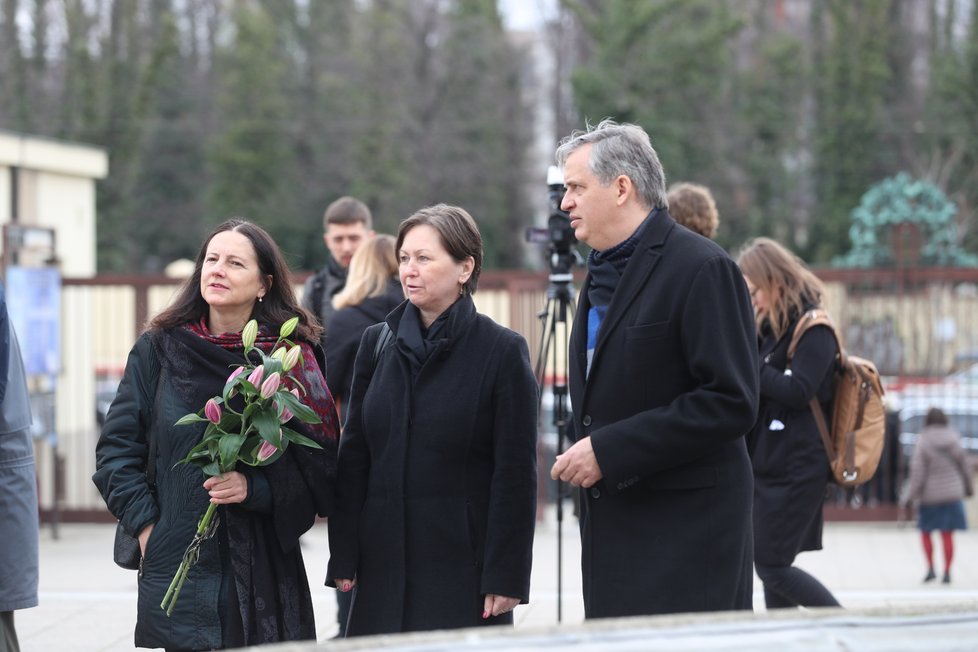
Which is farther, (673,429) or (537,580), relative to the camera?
(537,580)

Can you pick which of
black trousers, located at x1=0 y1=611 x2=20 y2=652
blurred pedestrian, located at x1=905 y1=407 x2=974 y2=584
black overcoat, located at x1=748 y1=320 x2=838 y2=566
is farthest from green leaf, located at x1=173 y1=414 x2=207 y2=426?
blurred pedestrian, located at x1=905 y1=407 x2=974 y2=584

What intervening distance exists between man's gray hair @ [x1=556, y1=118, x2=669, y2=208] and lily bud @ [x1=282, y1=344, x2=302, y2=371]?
0.97m

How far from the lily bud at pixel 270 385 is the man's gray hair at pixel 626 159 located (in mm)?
1068

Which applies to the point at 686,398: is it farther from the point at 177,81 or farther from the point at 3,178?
the point at 177,81

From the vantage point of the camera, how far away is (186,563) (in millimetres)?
3828

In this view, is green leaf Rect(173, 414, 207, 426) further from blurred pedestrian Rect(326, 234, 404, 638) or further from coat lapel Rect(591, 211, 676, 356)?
blurred pedestrian Rect(326, 234, 404, 638)

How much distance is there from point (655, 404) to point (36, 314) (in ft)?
27.2

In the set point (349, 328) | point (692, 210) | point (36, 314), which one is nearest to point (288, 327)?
point (349, 328)

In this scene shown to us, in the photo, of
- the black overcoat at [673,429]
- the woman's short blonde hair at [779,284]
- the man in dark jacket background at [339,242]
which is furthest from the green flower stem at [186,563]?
the man in dark jacket background at [339,242]

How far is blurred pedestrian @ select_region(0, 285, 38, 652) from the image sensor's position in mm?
4477

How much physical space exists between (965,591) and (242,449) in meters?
6.04

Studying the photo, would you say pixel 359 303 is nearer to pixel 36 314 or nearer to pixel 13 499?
pixel 13 499

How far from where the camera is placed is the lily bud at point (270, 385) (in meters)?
3.70

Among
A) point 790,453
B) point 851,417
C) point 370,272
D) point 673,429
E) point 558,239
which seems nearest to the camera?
point 673,429
